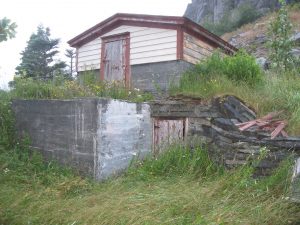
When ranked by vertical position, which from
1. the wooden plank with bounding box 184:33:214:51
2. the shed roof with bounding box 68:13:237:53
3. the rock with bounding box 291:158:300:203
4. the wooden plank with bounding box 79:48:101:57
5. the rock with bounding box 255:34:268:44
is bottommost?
the rock with bounding box 291:158:300:203

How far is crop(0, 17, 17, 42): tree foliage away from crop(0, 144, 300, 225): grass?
2.39 m

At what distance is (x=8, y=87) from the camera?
32.6ft

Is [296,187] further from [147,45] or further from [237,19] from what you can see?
[237,19]

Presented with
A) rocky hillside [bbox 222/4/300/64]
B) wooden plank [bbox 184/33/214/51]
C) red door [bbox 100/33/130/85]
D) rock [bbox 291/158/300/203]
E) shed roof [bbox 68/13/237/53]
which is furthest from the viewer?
rocky hillside [bbox 222/4/300/64]

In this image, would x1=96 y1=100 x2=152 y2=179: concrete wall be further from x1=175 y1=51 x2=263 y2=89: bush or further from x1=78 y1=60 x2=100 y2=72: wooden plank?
x1=78 y1=60 x2=100 y2=72: wooden plank

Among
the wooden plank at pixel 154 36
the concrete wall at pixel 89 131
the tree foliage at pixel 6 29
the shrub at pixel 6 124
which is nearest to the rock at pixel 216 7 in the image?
the wooden plank at pixel 154 36

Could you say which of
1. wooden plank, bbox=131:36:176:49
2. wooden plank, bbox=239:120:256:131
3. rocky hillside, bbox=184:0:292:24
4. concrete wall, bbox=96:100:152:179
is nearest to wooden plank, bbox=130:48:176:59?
wooden plank, bbox=131:36:176:49

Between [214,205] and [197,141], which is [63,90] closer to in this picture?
[197,141]

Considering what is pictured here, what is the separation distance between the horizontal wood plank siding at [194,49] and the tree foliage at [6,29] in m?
5.55

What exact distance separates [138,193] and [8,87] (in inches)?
238

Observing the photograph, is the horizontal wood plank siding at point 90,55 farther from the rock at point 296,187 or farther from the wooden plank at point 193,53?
the rock at point 296,187

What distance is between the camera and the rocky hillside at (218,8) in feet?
108

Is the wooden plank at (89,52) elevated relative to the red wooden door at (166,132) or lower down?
elevated

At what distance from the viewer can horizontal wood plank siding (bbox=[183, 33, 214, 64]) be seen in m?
9.95
